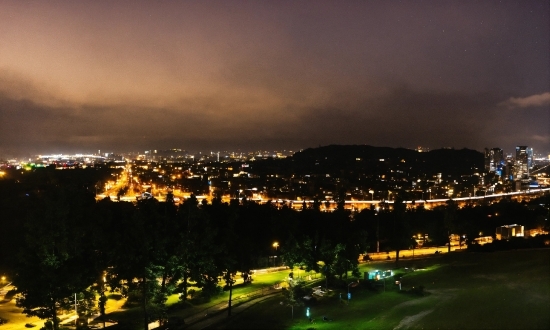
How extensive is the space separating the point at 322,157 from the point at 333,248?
111m

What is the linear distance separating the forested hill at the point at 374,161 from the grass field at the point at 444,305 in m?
89.2

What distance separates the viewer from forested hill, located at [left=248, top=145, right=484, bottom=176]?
111m

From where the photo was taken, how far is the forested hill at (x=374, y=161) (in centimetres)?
11075

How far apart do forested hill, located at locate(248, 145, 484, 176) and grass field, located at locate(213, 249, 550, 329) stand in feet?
293

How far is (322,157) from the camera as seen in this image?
131m

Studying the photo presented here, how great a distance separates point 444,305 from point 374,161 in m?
113

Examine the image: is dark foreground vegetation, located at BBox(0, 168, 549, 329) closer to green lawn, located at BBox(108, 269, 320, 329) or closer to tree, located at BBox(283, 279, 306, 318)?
green lawn, located at BBox(108, 269, 320, 329)

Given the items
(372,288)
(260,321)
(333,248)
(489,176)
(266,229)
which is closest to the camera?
(260,321)

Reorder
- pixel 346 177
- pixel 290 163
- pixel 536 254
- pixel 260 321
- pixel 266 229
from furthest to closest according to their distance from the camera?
pixel 290 163 < pixel 346 177 < pixel 266 229 < pixel 536 254 < pixel 260 321

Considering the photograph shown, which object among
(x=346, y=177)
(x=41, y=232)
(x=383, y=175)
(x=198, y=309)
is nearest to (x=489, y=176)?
(x=383, y=175)

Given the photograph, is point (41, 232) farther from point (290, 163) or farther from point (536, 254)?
point (290, 163)

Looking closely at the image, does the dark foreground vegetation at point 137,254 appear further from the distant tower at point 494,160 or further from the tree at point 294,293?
the distant tower at point 494,160

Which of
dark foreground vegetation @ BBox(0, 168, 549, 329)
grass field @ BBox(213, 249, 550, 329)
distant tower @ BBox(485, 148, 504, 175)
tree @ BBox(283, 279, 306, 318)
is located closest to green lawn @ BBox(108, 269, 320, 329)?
dark foreground vegetation @ BBox(0, 168, 549, 329)

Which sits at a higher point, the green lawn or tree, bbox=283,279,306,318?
tree, bbox=283,279,306,318
